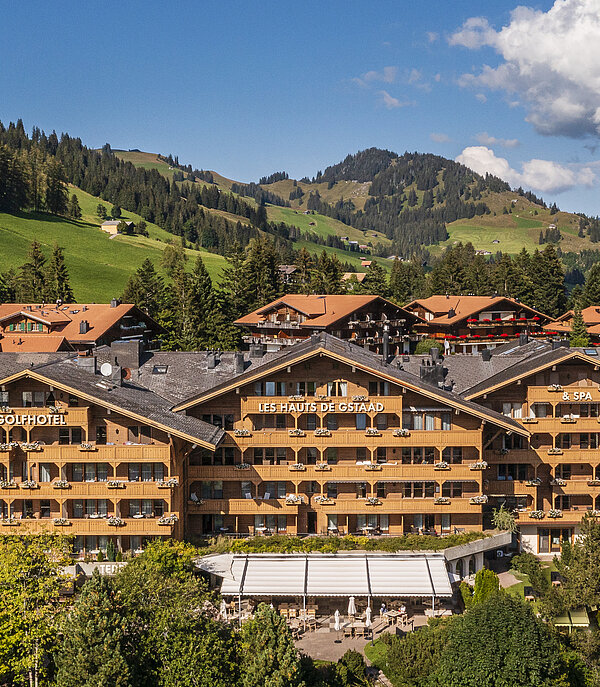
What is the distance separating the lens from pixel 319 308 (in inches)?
4291

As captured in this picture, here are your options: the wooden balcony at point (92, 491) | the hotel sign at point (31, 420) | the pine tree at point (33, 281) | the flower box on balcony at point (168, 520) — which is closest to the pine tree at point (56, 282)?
the pine tree at point (33, 281)

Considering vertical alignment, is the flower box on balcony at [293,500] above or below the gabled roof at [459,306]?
below

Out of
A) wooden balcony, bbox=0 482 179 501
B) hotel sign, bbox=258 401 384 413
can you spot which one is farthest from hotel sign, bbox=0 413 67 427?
hotel sign, bbox=258 401 384 413

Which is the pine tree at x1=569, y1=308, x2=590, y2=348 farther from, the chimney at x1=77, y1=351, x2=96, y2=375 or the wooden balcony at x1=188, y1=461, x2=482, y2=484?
the chimney at x1=77, y1=351, x2=96, y2=375

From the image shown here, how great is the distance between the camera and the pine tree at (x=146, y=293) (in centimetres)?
11911

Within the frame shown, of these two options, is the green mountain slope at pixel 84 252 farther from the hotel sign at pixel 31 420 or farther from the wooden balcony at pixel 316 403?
the hotel sign at pixel 31 420

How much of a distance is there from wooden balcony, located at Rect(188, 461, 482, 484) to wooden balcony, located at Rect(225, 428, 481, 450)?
128 cm

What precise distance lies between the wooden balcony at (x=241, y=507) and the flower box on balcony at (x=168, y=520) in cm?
340

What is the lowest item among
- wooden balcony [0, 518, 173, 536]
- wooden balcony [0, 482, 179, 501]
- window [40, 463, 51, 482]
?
wooden balcony [0, 518, 173, 536]

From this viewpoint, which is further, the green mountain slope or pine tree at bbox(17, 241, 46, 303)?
the green mountain slope

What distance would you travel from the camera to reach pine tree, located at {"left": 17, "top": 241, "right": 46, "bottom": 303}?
124m

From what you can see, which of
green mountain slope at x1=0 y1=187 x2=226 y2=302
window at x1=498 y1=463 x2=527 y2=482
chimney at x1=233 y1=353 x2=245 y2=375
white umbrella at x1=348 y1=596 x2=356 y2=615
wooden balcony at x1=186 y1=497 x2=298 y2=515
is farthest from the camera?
green mountain slope at x1=0 y1=187 x2=226 y2=302

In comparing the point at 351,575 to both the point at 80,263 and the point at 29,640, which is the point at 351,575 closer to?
the point at 29,640

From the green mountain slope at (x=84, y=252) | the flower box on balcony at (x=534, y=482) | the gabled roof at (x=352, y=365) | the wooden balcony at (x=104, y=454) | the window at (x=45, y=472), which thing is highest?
the green mountain slope at (x=84, y=252)
